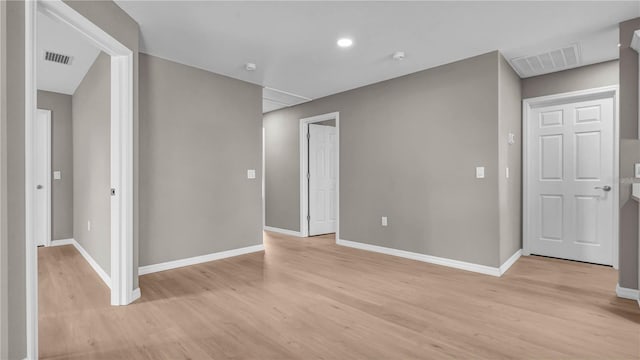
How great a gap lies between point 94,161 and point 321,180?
Result: 3.56 m

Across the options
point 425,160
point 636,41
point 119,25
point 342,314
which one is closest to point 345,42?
point 425,160

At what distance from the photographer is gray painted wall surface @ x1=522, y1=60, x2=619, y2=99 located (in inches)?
143

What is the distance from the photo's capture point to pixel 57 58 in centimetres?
363

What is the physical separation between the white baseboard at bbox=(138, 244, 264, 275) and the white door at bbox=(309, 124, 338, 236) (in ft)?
5.07

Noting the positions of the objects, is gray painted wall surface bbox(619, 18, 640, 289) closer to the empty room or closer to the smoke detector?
the empty room

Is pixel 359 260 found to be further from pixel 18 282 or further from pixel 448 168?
pixel 18 282

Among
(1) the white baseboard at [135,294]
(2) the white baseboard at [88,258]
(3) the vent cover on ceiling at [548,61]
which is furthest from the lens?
(3) the vent cover on ceiling at [548,61]

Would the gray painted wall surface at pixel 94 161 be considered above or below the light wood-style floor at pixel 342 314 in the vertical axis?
above

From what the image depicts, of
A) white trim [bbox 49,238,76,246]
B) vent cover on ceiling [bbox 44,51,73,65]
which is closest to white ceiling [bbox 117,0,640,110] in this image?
vent cover on ceiling [bbox 44,51,73,65]

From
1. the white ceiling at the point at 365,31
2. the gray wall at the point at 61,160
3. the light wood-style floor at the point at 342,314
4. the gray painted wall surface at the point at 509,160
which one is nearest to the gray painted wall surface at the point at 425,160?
the gray painted wall surface at the point at 509,160

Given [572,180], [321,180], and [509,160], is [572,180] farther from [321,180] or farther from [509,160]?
[321,180]

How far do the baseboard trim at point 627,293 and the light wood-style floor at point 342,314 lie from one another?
3.8 inches

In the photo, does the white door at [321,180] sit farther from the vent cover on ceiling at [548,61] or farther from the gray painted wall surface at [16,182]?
the gray painted wall surface at [16,182]

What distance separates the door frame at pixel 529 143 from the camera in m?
3.63
